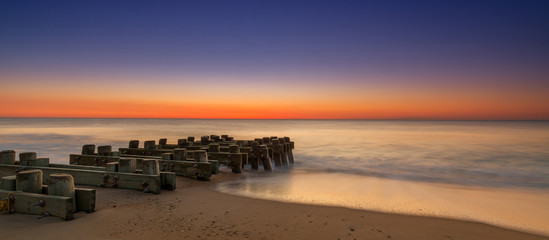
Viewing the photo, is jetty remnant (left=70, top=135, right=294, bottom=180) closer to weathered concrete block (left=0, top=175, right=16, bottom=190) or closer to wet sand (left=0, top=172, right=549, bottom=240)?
wet sand (left=0, top=172, right=549, bottom=240)

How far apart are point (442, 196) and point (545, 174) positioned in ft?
30.4

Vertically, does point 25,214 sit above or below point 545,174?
above

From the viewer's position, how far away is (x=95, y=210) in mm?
5023

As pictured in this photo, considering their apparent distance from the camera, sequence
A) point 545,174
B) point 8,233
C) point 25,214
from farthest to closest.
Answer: point 545,174 < point 25,214 < point 8,233

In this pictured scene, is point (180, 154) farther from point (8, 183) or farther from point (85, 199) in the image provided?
point (8, 183)

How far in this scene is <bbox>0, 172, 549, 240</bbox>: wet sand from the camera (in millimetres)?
4277

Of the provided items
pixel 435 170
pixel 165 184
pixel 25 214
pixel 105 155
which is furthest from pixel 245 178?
pixel 435 170

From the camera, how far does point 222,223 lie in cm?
486

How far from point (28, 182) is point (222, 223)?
9.91 feet

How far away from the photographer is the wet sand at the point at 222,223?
4277 mm

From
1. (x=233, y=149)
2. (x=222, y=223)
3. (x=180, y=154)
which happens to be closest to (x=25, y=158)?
(x=180, y=154)

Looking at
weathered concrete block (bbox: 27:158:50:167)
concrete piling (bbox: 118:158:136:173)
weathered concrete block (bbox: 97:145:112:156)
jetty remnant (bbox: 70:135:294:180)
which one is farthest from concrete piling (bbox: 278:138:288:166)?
weathered concrete block (bbox: 27:158:50:167)

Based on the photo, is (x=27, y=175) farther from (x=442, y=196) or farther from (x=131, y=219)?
(x=442, y=196)

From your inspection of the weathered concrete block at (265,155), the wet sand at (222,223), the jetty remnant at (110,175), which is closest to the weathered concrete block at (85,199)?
the wet sand at (222,223)
